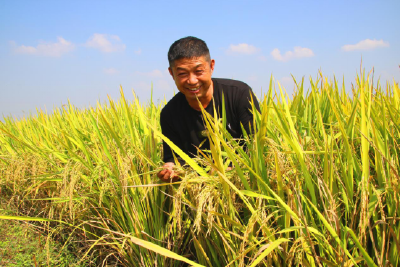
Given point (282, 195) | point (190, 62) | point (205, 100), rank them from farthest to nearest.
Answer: point (205, 100)
point (190, 62)
point (282, 195)

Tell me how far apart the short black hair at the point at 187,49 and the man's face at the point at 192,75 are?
27 millimetres

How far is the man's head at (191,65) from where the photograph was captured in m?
1.92

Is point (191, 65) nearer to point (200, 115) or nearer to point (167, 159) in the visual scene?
point (200, 115)

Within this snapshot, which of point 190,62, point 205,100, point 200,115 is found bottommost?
point 200,115

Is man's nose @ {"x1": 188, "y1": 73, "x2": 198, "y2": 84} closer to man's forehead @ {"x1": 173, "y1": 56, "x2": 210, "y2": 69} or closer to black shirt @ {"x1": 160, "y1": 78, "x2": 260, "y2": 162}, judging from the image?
man's forehead @ {"x1": 173, "y1": 56, "x2": 210, "y2": 69}

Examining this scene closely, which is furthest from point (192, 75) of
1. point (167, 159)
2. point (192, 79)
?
point (167, 159)

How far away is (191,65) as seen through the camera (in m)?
1.92

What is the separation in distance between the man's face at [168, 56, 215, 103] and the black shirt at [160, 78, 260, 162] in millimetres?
155

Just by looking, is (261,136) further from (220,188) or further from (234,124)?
(234,124)

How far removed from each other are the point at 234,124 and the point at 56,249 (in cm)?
166

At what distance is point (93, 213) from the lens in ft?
6.84

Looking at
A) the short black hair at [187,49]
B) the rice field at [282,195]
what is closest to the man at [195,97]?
the short black hair at [187,49]

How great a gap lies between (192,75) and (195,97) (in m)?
0.15

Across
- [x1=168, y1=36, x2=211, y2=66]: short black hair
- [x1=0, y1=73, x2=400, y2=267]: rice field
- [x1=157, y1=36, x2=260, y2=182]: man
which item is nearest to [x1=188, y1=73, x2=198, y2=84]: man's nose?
[x1=157, y1=36, x2=260, y2=182]: man
